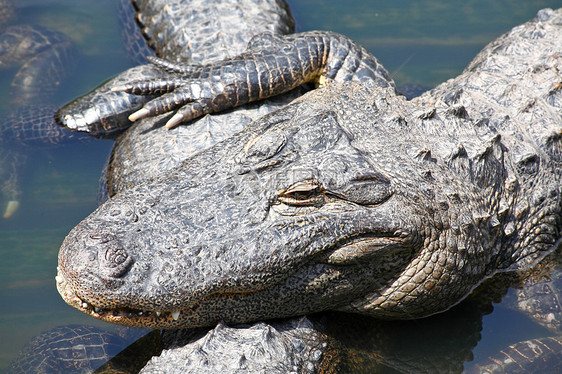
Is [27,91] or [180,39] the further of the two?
[27,91]

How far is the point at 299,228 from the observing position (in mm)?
2887

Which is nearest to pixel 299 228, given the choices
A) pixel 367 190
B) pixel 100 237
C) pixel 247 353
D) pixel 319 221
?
pixel 319 221

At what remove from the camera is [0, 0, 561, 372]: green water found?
4.12 meters

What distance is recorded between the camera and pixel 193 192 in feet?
10.0

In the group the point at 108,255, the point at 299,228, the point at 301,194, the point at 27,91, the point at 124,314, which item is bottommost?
the point at 27,91

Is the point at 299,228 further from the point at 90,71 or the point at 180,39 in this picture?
the point at 90,71

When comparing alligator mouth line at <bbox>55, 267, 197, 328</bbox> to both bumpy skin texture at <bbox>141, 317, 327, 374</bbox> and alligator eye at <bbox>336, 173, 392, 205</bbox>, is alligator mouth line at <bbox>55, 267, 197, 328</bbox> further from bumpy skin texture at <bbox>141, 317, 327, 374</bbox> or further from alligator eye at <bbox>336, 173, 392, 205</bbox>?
alligator eye at <bbox>336, 173, 392, 205</bbox>

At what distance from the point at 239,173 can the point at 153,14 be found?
301 centimetres

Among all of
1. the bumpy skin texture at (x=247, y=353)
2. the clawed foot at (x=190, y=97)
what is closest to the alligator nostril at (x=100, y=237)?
the bumpy skin texture at (x=247, y=353)

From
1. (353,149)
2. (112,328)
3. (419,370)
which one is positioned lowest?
(112,328)

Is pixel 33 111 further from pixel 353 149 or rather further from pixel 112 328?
pixel 353 149

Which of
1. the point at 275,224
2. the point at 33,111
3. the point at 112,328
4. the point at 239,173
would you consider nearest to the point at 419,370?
the point at 275,224

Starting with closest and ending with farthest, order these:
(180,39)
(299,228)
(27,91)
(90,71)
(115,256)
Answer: (115,256)
(299,228)
(180,39)
(27,91)
(90,71)

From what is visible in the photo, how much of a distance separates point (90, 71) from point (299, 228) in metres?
3.62
